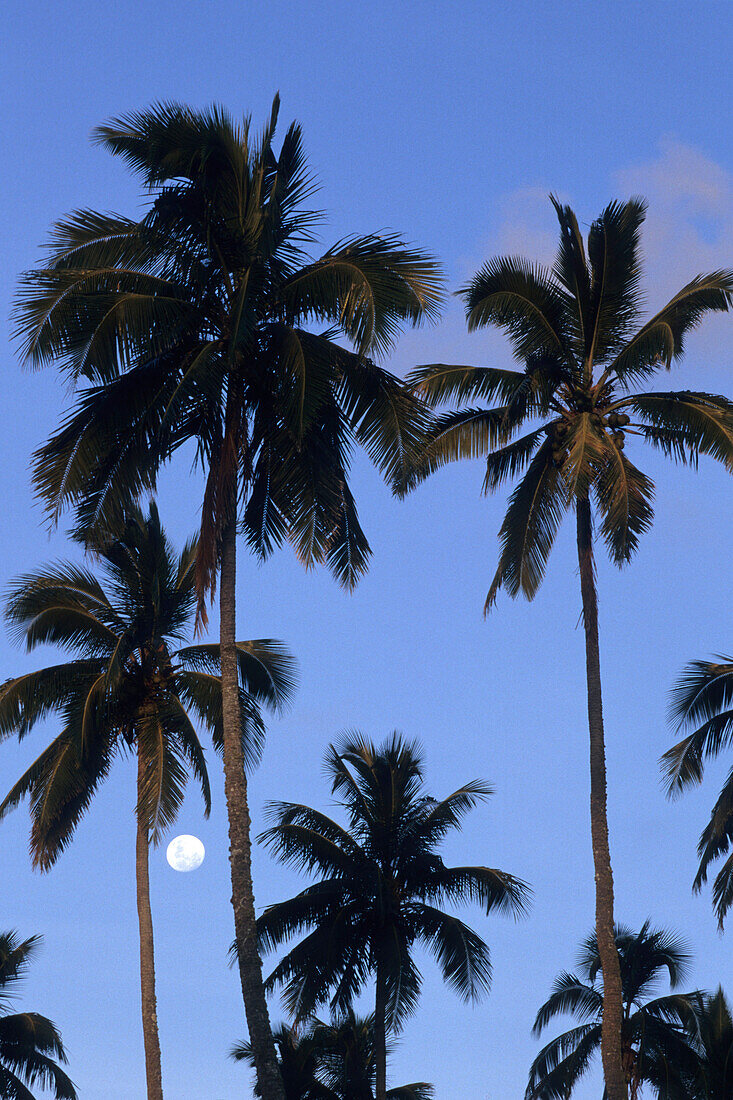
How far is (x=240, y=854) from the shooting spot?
18.2m

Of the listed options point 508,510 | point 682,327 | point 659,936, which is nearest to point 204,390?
point 508,510

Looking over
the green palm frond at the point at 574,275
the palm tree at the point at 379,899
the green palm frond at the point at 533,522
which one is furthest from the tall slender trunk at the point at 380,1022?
the green palm frond at the point at 574,275

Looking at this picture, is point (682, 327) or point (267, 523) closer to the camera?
point (267, 523)

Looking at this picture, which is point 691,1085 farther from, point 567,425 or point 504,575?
point 567,425

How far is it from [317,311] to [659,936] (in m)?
19.8

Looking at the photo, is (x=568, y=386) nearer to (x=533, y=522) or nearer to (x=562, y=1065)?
(x=533, y=522)

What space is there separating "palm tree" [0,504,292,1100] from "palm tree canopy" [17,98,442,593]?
6.45 meters

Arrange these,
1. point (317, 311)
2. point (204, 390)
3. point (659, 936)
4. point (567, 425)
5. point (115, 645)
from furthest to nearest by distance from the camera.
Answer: point (659, 936)
point (115, 645)
point (567, 425)
point (317, 311)
point (204, 390)

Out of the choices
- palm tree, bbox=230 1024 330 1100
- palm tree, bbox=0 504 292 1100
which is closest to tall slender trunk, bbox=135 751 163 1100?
palm tree, bbox=0 504 292 1100

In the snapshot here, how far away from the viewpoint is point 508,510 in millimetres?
24312

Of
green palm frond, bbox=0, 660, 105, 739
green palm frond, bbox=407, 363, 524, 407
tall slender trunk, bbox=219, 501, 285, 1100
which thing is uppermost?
green palm frond, bbox=407, 363, 524, 407

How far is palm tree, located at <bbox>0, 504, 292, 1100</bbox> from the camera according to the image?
25594 mm

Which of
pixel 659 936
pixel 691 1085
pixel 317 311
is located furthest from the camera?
pixel 659 936

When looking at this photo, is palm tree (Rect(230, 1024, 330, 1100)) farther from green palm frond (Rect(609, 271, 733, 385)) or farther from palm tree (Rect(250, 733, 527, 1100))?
green palm frond (Rect(609, 271, 733, 385))
